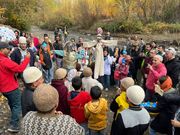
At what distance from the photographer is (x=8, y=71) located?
486 cm

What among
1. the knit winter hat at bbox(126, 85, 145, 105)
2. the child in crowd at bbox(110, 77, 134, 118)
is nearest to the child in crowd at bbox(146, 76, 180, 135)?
the child in crowd at bbox(110, 77, 134, 118)

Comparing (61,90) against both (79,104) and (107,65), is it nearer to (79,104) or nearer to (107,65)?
(79,104)

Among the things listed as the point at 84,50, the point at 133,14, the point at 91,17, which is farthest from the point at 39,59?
the point at 91,17

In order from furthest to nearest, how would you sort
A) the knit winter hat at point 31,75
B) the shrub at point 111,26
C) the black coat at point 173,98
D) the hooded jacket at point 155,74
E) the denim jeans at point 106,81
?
the shrub at point 111,26, the denim jeans at point 106,81, the hooded jacket at point 155,74, the black coat at point 173,98, the knit winter hat at point 31,75

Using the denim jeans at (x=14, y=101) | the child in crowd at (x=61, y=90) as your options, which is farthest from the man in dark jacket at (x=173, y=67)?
the denim jeans at (x=14, y=101)

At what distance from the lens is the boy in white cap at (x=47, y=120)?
2480 millimetres

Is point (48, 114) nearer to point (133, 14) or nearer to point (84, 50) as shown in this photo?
point (84, 50)

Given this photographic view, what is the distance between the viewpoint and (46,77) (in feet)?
28.3

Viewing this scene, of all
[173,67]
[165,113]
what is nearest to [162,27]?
[173,67]

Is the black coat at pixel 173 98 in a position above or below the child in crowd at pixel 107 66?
above

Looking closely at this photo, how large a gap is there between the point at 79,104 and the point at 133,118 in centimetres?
137

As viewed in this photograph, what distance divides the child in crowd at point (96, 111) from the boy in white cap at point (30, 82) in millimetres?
950

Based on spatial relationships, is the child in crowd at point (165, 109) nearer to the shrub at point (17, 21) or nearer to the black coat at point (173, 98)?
the black coat at point (173, 98)

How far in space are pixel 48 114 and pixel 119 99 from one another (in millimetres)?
1910
